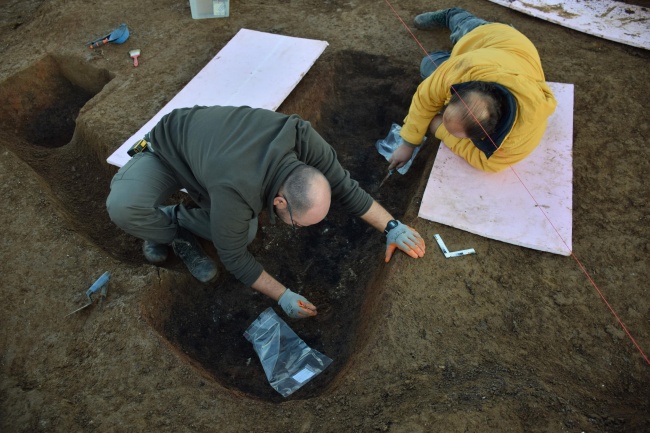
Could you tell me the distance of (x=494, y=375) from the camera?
89.9 inches

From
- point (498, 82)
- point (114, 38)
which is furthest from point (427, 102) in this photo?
point (114, 38)

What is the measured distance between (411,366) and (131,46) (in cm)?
369

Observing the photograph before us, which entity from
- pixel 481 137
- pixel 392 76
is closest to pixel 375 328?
pixel 481 137

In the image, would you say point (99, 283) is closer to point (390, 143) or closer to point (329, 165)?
point (329, 165)

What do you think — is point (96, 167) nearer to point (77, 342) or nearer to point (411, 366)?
point (77, 342)

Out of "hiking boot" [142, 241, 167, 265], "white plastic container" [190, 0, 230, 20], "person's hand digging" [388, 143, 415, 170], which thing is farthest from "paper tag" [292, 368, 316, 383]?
"white plastic container" [190, 0, 230, 20]

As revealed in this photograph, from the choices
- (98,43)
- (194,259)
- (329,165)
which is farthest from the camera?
(98,43)

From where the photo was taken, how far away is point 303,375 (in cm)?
255

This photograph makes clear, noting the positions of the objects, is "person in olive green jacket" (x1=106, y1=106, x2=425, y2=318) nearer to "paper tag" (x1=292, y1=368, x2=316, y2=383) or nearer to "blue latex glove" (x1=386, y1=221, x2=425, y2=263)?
"blue latex glove" (x1=386, y1=221, x2=425, y2=263)

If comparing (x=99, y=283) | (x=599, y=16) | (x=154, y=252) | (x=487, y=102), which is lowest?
(x=154, y=252)

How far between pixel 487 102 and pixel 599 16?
2.60 m

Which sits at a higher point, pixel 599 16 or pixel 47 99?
pixel 599 16

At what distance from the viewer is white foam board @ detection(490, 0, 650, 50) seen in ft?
12.9

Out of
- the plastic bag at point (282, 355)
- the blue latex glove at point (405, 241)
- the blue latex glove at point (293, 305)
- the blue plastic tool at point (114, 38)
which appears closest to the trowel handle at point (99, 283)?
the plastic bag at point (282, 355)
